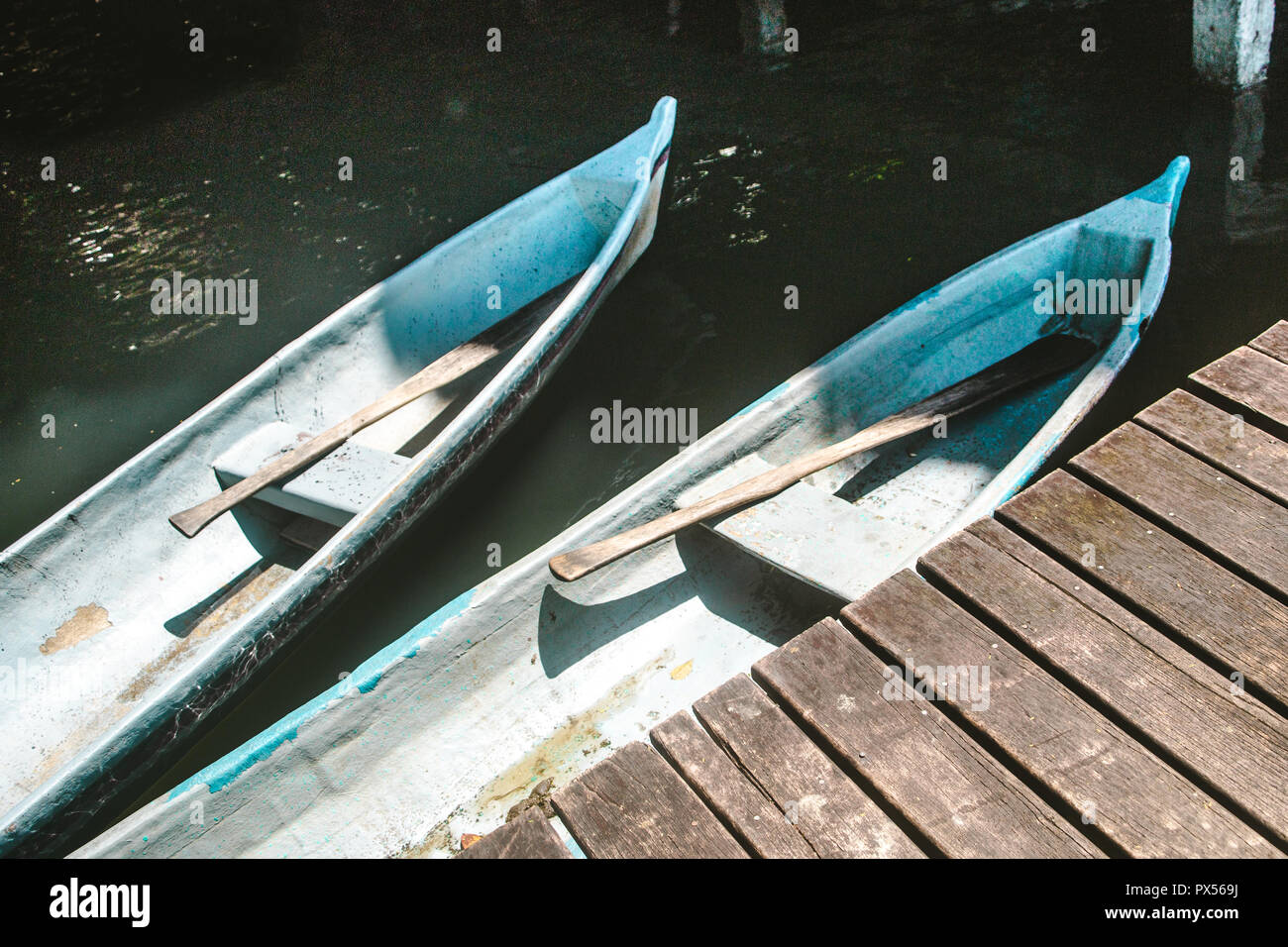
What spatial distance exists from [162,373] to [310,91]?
181 inches

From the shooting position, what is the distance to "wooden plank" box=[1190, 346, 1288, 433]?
2.83 m

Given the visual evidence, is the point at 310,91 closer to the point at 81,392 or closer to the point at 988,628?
the point at 81,392

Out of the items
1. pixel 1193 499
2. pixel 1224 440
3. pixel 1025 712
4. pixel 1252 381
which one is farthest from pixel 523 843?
pixel 1252 381

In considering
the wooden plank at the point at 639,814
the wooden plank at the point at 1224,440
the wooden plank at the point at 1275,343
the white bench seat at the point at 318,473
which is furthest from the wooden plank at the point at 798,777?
the white bench seat at the point at 318,473

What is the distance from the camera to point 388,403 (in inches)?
186

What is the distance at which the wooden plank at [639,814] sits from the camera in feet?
6.75

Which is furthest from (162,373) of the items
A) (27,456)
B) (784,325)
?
(784,325)

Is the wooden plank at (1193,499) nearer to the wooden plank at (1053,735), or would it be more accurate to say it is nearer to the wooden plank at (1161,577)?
the wooden plank at (1161,577)

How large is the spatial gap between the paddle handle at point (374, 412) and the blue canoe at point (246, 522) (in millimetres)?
99

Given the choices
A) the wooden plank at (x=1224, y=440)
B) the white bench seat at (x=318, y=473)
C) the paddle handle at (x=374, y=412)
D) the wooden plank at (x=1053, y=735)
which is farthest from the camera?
the white bench seat at (x=318, y=473)

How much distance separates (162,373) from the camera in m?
6.50

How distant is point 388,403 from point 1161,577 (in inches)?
134

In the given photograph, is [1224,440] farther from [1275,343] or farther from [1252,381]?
[1275,343]

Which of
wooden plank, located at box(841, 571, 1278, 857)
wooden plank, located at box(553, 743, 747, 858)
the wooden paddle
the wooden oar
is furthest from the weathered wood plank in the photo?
the wooden paddle
